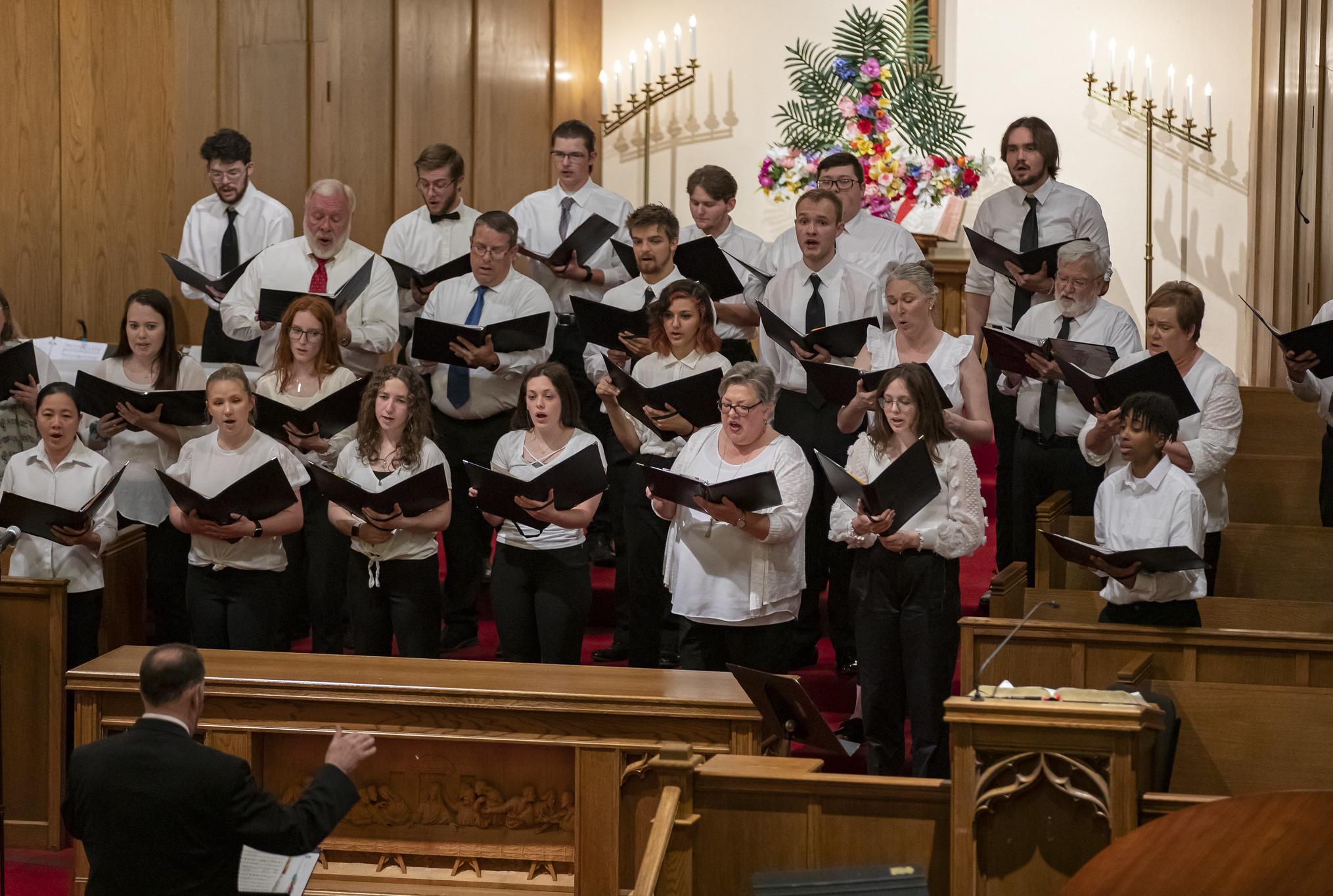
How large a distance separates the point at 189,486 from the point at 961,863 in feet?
9.16

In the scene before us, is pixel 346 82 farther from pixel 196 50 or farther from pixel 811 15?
pixel 811 15

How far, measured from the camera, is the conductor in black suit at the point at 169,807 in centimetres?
302

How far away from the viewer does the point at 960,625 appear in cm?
416

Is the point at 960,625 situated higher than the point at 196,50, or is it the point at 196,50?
the point at 196,50

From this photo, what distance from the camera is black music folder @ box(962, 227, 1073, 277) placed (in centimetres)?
552

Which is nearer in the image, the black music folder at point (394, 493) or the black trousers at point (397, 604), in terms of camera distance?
the black music folder at point (394, 493)

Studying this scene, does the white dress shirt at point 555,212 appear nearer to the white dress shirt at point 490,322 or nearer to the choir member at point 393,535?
the white dress shirt at point 490,322

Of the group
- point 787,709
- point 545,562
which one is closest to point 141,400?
point 545,562

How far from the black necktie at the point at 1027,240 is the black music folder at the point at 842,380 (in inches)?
45.0

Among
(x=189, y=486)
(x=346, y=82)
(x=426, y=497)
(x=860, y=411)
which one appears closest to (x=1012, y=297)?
(x=860, y=411)

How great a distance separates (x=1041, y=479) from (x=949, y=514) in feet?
3.87

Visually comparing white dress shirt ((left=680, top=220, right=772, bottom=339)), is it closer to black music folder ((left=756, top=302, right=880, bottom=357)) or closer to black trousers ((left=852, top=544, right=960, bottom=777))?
black music folder ((left=756, top=302, right=880, bottom=357))

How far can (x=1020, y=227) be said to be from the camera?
20.1 feet

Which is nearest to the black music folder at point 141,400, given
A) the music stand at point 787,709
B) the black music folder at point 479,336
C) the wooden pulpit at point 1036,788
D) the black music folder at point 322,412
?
the black music folder at point 322,412
